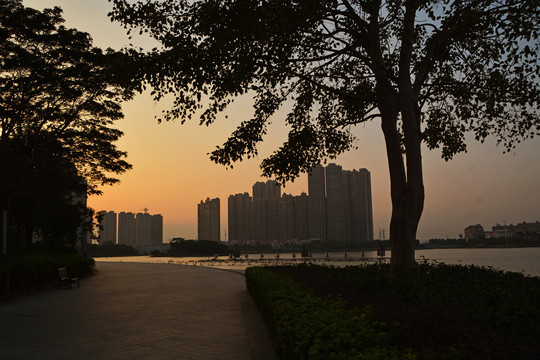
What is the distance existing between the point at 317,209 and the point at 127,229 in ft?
248

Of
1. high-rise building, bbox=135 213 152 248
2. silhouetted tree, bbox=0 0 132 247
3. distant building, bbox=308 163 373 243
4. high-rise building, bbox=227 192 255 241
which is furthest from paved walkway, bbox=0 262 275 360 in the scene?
high-rise building, bbox=135 213 152 248

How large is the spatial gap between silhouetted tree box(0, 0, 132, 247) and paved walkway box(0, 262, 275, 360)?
23.2ft

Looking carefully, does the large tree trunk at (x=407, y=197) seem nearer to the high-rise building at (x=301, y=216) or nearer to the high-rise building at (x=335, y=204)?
the high-rise building at (x=335, y=204)

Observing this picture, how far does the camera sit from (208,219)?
540 feet

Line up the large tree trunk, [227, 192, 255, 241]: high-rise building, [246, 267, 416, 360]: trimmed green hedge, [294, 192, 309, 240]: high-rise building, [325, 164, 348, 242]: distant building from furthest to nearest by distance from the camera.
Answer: [227, 192, 255, 241]: high-rise building < [294, 192, 309, 240]: high-rise building < [325, 164, 348, 242]: distant building < the large tree trunk < [246, 267, 416, 360]: trimmed green hedge

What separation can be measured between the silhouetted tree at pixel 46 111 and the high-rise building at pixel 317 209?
10521 centimetres

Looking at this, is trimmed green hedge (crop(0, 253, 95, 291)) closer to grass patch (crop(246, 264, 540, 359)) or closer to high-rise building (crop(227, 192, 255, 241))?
grass patch (crop(246, 264, 540, 359))

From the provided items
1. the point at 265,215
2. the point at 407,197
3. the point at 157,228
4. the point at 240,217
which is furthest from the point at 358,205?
the point at 407,197

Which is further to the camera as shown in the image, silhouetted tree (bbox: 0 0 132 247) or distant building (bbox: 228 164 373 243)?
distant building (bbox: 228 164 373 243)

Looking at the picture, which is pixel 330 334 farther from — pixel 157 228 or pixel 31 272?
pixel 157 228

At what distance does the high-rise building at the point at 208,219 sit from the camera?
527 feet

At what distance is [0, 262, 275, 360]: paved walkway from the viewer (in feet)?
20.1

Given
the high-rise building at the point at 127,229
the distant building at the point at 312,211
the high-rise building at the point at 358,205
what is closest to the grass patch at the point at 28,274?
the distant building at the point at 312,211

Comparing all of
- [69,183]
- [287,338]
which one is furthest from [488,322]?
[69,183]
